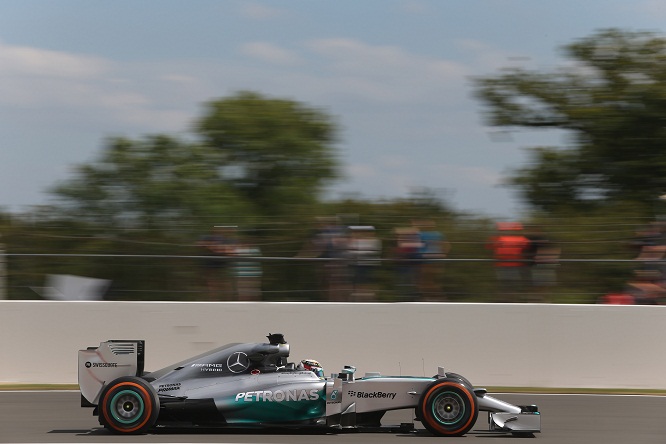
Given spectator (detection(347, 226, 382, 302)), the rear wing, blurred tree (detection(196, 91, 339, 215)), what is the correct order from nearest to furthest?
the rear wing → spectator (detection(347, 226, 382, 302)) → blurred tree (detection(196, 91, 339, 215))

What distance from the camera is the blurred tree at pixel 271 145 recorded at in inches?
1081

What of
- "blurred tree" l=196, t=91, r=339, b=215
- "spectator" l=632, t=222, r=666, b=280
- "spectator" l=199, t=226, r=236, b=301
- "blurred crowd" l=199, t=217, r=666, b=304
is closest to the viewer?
"spectator" l=632, t=222, r=666, b=280

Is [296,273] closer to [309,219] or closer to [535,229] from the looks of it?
[309,219]

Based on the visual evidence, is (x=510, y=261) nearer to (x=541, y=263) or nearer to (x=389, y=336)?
(x=541, y=263)

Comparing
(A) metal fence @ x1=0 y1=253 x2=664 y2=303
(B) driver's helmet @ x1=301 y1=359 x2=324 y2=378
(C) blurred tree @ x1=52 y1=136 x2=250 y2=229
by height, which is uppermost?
(C) blurred tree @ x1=52 y1=136 x2=250 y2=229

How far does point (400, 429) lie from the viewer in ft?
32.0

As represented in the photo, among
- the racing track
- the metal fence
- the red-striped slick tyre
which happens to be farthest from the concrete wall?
the red-striped slick tyre

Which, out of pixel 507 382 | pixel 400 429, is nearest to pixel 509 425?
pixel 400 429

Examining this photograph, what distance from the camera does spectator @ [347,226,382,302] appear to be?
1497cm

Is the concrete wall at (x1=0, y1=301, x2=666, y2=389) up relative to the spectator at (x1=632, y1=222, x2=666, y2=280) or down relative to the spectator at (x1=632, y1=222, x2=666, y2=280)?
down

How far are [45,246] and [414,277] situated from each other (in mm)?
5760

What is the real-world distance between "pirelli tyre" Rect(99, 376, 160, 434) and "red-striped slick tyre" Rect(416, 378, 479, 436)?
2.59 metres

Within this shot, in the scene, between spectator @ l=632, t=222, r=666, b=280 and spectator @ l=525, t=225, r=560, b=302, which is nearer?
spectator @ l=632, t=222, r=666, b=280

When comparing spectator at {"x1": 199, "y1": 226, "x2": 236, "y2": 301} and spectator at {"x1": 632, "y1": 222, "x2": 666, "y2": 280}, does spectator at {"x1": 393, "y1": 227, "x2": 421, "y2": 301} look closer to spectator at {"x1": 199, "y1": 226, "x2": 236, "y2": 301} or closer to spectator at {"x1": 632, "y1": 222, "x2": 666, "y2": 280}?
spectator at {"x1": 199, "y1": 226, "x2": 236, "y2": 301}
